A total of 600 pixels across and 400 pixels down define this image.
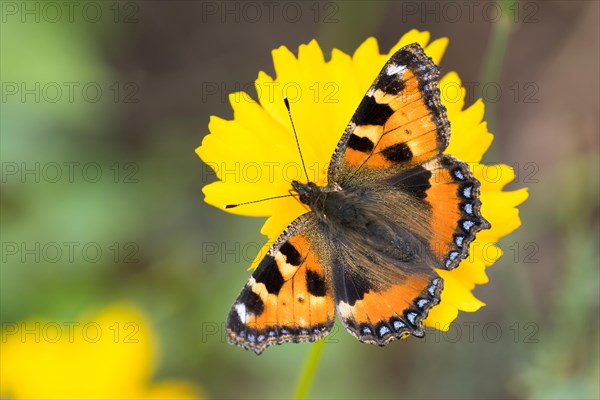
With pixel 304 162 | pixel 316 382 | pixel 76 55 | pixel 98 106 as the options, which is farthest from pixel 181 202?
pixel 304 162

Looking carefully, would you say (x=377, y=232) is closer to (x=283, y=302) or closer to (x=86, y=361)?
(x=283, y=302)

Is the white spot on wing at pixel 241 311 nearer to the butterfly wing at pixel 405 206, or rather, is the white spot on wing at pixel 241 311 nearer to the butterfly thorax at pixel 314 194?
the butterfly wing at pixel 405 206

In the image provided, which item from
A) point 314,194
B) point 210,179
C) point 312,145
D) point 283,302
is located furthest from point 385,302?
point 210,179

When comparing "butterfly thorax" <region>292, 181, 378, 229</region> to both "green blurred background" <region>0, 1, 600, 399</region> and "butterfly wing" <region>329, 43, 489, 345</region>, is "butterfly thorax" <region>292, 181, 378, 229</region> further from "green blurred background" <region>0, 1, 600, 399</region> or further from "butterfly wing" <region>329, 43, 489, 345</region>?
"green blurred background" <region>0, 1, 600, 399</region>

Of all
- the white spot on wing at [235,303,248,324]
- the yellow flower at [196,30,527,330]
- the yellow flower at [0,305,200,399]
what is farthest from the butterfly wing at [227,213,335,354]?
the yellow flower at [0,305,200,399]

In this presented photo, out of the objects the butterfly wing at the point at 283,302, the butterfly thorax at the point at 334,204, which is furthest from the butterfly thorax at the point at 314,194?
the butterfly wing at the point at 283,302

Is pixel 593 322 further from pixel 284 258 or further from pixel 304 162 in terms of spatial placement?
pixel 284 258

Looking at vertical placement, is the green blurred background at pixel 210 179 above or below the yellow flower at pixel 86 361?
above
